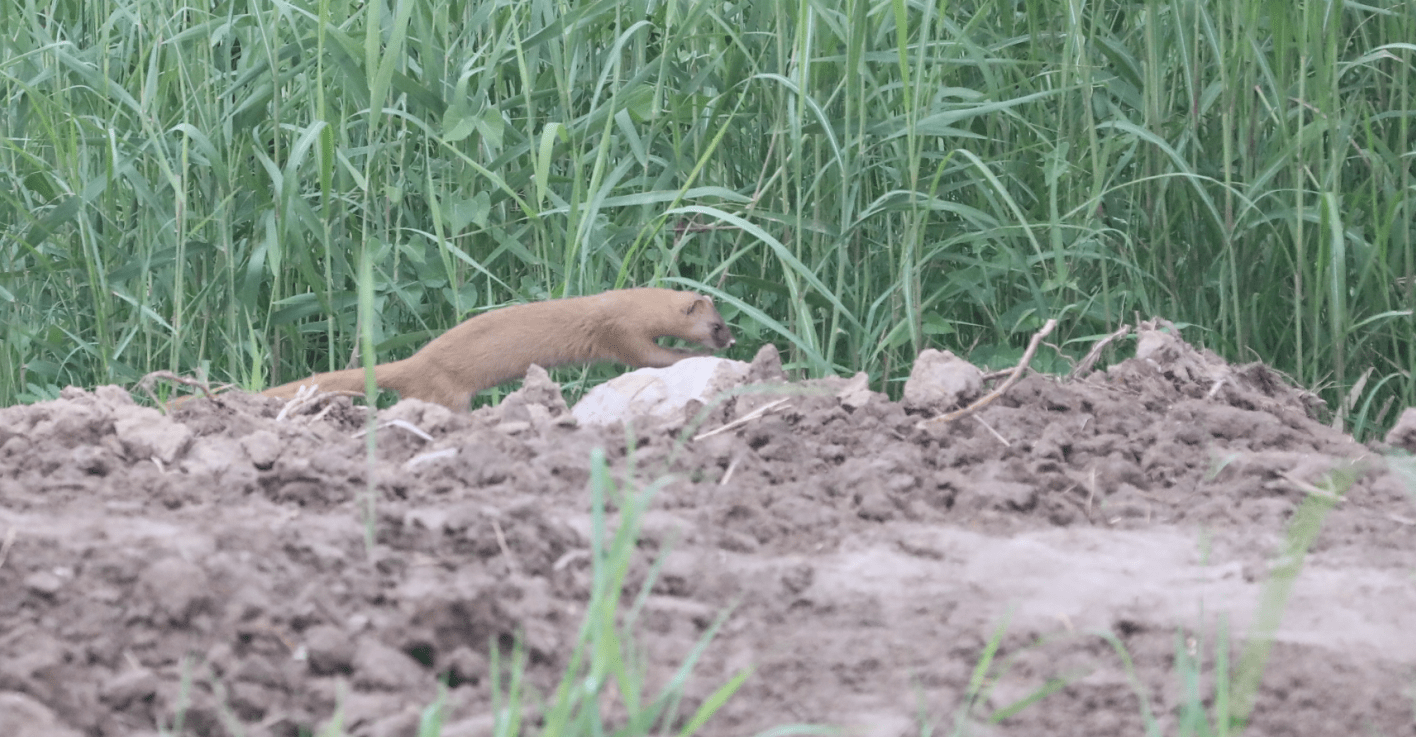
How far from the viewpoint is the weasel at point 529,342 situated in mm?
A: 3488

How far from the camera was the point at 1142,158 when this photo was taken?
3471mm

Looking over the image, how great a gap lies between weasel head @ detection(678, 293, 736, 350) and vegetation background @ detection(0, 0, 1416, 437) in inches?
4.6

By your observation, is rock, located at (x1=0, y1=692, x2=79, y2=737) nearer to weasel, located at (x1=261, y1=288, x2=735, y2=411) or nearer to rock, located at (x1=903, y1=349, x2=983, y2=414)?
rock, located at (x1=903, y1=349, x2=983, y2=414)

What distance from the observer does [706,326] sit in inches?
151

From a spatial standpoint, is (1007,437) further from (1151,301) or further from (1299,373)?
(1151,301)

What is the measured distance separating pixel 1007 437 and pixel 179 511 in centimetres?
129

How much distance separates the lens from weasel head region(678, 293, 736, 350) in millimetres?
3824

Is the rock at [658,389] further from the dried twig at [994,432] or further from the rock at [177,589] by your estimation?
the rock at [177,589]

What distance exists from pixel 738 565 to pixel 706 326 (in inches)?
91.1

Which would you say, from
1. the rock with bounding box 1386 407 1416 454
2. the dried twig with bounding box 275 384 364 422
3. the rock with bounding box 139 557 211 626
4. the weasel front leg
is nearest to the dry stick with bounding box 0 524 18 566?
the rock with bounding box 139 557 211 626

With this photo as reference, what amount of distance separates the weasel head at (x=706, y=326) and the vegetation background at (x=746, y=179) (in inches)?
4.6

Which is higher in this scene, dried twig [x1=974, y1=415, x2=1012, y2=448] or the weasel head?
dried twig [x1=974, y1=415, x2=1012, y2=448]

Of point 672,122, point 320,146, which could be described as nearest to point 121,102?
point 320,146

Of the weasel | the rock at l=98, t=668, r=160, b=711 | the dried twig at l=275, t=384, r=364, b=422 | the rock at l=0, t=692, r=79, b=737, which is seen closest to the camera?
the rock at l=0, t=692, r=79, b=737
